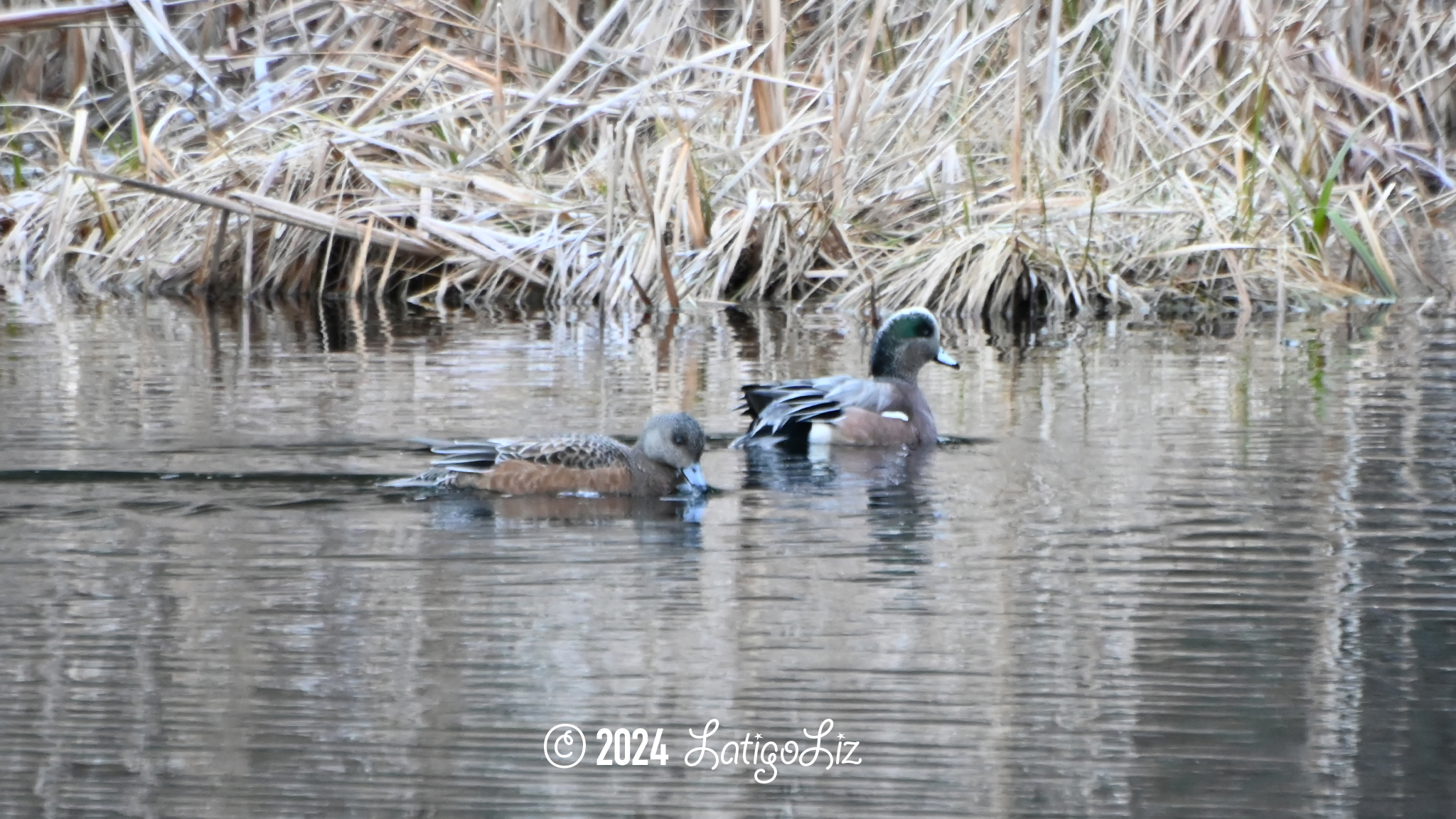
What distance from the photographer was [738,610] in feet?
14.7

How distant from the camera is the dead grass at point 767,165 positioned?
38.2ft

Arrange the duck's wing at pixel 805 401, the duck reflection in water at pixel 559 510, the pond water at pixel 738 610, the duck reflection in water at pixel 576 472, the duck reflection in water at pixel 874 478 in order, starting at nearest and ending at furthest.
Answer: the pond water at pixel 738 610 < the duck reflection in water at pixel 874 478 < the duck reflection in water at pixel 559 510 < the duck reflection in water at pixel 576 472 < the duck's wing at pixel 805 401

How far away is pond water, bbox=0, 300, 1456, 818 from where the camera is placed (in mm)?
3371

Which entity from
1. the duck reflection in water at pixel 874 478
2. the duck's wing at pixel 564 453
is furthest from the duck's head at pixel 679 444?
the duck reflection in water at pixel 874 478

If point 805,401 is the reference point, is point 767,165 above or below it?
above

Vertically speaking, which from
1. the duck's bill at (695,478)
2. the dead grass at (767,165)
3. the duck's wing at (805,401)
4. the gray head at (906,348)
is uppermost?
the dead grass at (767,165)

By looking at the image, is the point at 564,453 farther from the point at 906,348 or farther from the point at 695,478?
the point at 906,348

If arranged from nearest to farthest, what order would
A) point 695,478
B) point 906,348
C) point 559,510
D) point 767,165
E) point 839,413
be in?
point 559,510 → point 695,478 → point 839,413 → point 906,348 → point 767,165

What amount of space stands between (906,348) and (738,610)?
11.9 ft

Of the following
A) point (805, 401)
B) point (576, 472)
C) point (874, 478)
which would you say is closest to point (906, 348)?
point (805, 401)

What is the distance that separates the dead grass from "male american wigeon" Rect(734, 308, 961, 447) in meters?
3.93

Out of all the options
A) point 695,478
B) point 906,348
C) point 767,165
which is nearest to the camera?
point 695,478

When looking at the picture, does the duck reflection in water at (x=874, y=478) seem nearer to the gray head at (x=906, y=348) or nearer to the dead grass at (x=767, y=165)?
the gray head at (x=906, y=348)

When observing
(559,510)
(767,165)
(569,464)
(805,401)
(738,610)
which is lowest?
(738,610)
